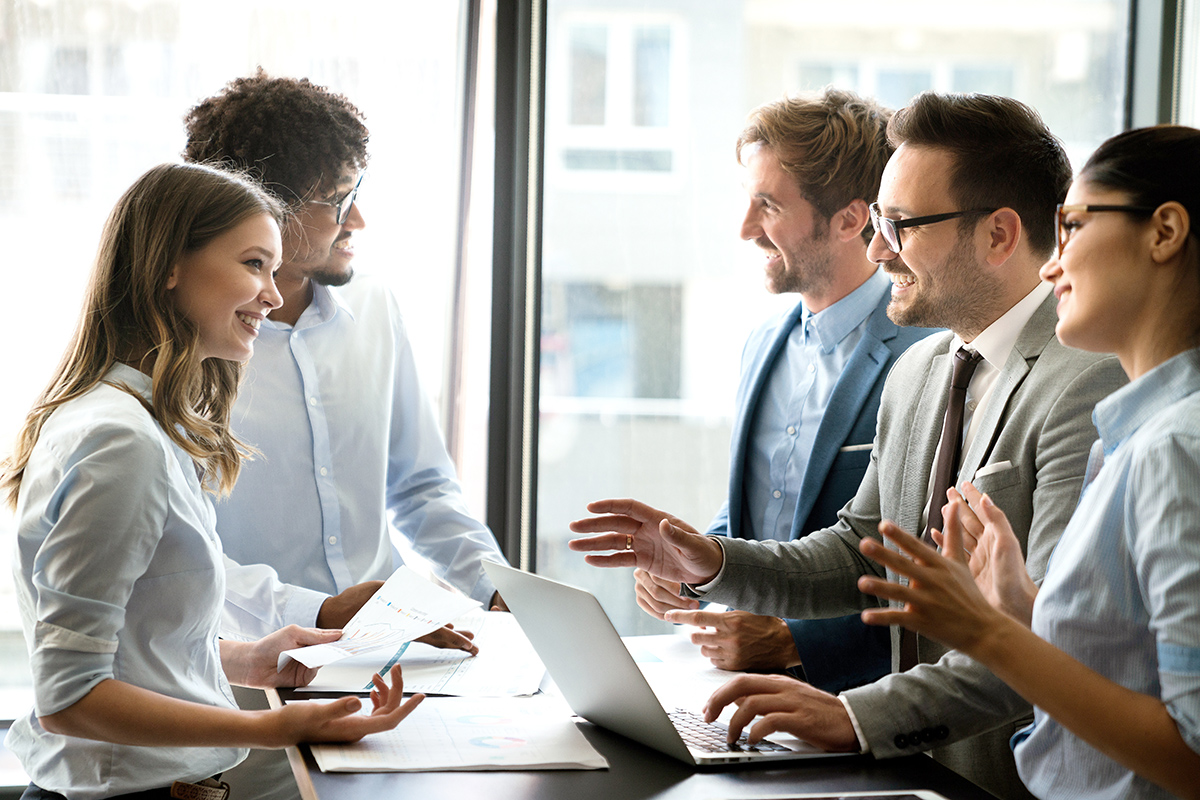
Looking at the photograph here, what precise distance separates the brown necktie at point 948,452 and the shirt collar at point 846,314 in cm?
56

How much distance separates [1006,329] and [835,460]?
20.4 inches

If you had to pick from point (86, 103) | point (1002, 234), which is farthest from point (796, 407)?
point (86, 103)

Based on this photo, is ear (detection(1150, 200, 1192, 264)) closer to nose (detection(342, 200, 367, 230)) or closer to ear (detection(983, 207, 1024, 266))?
ear (detection(983, 207, 1024, 266))

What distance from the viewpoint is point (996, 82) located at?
124 inches

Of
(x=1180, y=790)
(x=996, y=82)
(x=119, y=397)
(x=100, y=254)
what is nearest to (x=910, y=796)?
(x=1180, y=790)

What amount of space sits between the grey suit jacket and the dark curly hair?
1.29 meters

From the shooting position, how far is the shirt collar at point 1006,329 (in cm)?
171

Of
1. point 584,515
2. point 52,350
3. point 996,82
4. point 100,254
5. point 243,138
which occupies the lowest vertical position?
point 584,515

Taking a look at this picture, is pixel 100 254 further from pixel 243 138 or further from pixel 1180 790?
pixel 1180 790

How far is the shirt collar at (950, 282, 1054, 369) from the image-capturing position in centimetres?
171

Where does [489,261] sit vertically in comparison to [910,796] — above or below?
above

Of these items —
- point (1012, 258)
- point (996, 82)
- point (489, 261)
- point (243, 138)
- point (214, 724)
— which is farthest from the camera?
point (996, 82)

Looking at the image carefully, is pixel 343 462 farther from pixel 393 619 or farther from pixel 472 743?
pixel 472 743

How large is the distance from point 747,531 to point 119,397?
4.78ft
